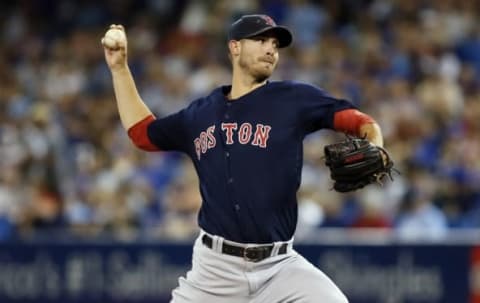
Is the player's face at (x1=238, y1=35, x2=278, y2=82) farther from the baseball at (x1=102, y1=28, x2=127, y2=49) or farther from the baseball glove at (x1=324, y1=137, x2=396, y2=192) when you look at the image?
the baseball at (x1=102, y1=28, x2=127, y2=49)

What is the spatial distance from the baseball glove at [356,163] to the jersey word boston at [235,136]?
0.31 metres

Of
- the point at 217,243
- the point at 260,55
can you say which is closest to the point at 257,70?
the point at 260,55

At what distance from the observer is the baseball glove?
4930mm

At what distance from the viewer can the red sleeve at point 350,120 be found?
5.04 metres

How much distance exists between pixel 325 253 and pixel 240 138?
388 cm

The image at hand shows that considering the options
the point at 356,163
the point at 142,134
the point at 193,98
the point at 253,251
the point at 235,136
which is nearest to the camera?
the point at 356,163

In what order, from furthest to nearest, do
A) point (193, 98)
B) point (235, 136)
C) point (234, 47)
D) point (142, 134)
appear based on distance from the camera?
point (193, 98) < point (142, 134) < point (234, 47) < point (235, 136)

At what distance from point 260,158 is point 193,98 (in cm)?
685

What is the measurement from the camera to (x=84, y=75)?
13211 millimetres

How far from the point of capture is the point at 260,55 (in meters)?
5.30

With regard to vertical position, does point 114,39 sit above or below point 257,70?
above

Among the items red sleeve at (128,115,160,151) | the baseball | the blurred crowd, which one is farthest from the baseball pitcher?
the blurred crowd

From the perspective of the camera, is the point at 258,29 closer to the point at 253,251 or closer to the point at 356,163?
the point at 356,163

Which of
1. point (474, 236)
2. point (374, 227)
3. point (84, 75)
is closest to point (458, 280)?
point (474, 236)
